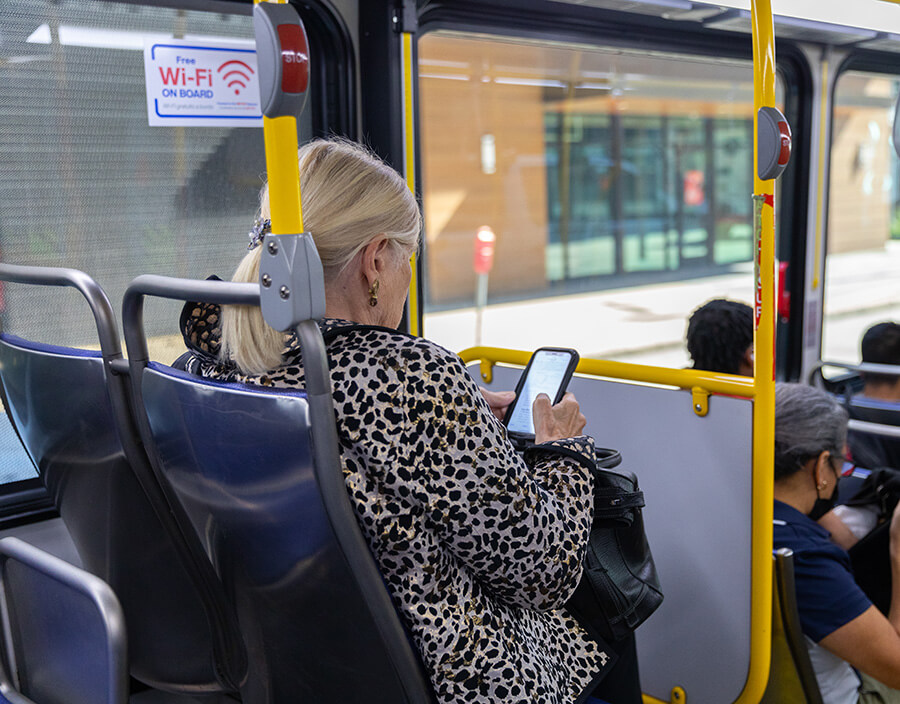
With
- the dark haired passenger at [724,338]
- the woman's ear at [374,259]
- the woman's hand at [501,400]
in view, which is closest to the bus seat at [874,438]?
the dark haired passenger at [724,338]

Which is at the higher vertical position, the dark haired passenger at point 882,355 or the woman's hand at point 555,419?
the woman's hand at point 555,419

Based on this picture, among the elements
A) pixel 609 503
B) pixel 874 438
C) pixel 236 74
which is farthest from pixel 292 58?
pixel 874 438

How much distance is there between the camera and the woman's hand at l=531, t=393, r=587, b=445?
1.64 meters

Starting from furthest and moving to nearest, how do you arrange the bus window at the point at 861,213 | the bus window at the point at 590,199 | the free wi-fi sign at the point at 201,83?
the bus window at the point at 861,213, the bus window at the point at 590,199, the free wi-fi sign at the point at 201,83

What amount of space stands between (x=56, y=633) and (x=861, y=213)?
7.11m

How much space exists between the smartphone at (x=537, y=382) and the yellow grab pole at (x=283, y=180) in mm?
858

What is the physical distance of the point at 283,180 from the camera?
1.12 metres

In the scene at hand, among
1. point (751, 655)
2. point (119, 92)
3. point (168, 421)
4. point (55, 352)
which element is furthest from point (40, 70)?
point (751, 655)

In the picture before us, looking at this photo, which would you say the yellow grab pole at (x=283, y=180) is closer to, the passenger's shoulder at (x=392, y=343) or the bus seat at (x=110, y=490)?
the passenger's shoulder at (x=392, y=343)

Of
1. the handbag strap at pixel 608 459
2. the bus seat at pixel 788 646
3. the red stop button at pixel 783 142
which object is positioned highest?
the red stop button at pixel 783 142

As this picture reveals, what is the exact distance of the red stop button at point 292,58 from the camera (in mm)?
1064

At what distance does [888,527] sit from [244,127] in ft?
6.33

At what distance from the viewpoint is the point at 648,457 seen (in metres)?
2.26

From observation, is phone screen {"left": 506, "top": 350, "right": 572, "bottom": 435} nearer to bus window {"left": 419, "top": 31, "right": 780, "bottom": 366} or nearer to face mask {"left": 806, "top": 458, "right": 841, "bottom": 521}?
face mask {"left": 806, "top": 458, "right": 841, "bottom": 521}
